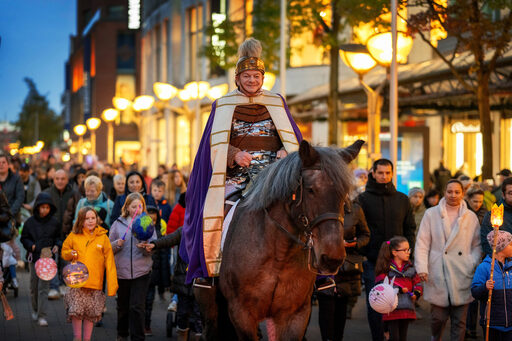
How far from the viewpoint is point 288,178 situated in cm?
664

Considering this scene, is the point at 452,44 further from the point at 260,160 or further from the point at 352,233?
the point at 260,160

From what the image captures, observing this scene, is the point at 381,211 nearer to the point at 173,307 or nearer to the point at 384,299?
the point at 384,299

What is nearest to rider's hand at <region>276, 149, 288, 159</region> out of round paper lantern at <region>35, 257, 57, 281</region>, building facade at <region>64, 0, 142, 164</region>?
round paper lantern at <region>35, 257, 57, 281</region>

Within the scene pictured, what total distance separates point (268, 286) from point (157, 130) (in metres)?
62.1

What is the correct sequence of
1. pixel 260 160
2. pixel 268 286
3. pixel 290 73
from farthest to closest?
pixel 290 73, pixel 260 160, pixel 268 286

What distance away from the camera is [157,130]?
68500 millimetres

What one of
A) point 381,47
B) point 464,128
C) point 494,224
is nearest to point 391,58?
point 381,47

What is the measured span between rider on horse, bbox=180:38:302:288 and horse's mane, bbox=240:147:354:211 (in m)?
0.46

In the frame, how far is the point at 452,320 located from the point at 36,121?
11272 centimetres

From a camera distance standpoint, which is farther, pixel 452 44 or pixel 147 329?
pixel 452 44

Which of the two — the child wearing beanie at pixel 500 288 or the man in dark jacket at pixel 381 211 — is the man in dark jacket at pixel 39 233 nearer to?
the man in dark jacket at pixel 381 211

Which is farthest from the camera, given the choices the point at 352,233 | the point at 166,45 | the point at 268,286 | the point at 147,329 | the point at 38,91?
the point at 38,91

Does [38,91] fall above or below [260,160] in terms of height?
Result: above

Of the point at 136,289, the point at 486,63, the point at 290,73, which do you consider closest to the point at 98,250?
the point at 136,289
